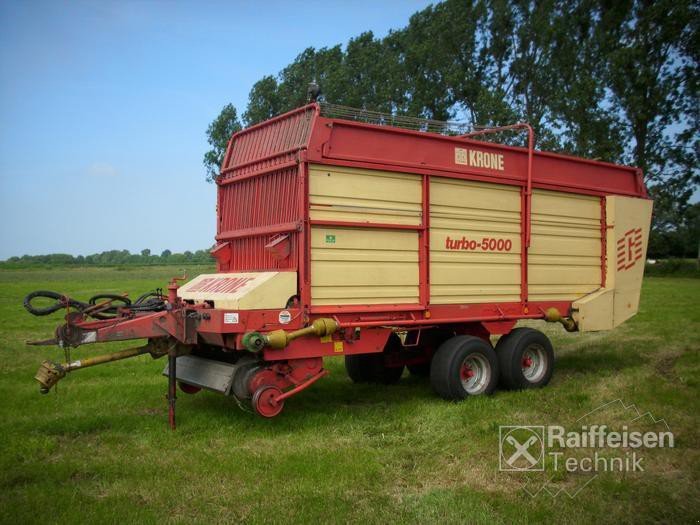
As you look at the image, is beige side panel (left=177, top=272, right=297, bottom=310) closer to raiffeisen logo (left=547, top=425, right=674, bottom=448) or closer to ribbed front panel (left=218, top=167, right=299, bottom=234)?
ribbed front panel (left=218, top=167, right=299, bottom=234)

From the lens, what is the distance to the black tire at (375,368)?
9.16 metres

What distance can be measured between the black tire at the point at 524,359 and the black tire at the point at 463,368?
0.28 meters

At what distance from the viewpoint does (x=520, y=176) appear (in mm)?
8898

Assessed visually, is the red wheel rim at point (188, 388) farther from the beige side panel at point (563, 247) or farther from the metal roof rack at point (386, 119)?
the beige side panel at point (563, 247)

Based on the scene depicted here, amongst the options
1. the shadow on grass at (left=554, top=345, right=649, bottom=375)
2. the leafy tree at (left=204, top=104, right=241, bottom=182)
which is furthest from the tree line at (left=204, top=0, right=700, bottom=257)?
the shadow on grass at (left=554, top=345, right=649, bottom=375)

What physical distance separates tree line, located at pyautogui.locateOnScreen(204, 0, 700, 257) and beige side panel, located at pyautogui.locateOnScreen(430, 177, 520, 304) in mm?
19566

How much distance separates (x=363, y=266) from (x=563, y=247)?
11.9 ft

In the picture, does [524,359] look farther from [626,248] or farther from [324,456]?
[324,456]

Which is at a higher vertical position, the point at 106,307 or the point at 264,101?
the point at 264,101

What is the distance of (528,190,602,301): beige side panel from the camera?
29.9ft

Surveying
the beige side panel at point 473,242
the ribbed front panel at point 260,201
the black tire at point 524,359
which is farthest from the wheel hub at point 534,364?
the ribbed front panel at point 260,201

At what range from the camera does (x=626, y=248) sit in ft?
33.2

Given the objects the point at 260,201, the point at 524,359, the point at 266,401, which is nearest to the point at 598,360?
the point at 524,359

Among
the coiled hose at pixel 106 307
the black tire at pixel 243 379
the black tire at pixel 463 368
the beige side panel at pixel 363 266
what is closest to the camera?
the coiled hose at pixel 106 307
